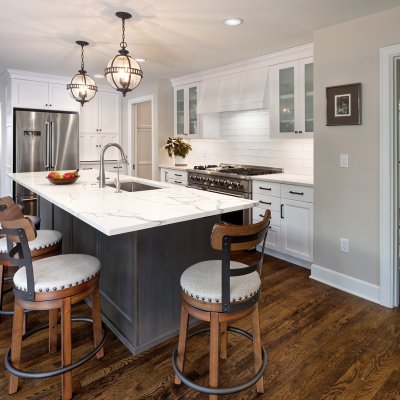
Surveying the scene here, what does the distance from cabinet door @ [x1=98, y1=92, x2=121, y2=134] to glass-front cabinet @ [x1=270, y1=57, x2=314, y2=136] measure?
136 inches

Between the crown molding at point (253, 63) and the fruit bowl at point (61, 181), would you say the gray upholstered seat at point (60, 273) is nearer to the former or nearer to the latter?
the fruit bowl at point (61, 181)

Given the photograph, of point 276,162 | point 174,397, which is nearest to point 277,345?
point 174,397

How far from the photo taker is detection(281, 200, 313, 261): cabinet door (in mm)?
3609

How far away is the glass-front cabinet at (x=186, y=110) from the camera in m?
5.48

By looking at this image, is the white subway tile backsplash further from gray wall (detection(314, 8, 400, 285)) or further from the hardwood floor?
the hardwood floor

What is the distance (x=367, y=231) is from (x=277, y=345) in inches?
54.7

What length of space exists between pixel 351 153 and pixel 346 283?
3.95 feet

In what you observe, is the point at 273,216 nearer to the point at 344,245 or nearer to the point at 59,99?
the point at 344,245

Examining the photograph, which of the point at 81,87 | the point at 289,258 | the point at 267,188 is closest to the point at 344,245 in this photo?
the point at 289,258

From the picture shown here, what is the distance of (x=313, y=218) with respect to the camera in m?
3.52

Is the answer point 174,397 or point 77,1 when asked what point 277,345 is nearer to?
point 174,397

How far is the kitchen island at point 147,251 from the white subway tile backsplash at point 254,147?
2.18 meters

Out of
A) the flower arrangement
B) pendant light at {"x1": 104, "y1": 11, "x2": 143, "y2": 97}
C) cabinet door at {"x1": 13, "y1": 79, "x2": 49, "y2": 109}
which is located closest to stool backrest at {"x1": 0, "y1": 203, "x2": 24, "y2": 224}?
pendant light at {"x1": 104, "y1": 11, "x2": 143, "y2": 97}

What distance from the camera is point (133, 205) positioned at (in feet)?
7.04
